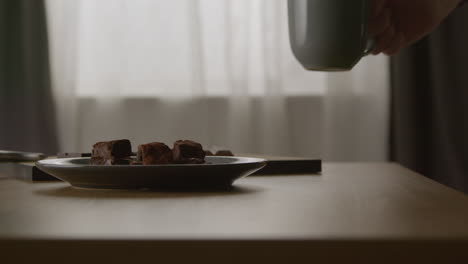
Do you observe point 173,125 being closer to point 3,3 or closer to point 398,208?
point 3,3

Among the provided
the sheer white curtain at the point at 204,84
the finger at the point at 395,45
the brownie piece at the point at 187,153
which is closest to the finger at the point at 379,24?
the finger at the point at 395,45

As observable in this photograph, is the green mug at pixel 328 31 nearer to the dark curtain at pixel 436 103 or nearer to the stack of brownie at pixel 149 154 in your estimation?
the stack of brownie at pixel 149 154

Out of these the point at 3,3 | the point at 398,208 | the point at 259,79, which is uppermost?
the point at 3,3

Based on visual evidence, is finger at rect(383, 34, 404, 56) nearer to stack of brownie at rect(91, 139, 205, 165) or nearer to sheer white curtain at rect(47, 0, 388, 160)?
stack of brownie at rect(91, 139, 205, 165)

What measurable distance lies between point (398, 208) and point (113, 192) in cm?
28

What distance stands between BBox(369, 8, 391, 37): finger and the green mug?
0.12ft

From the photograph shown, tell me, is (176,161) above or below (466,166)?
above

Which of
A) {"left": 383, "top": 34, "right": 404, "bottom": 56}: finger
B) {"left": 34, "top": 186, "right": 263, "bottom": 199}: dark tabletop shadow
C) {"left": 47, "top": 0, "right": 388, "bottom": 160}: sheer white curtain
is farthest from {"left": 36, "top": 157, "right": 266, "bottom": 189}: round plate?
{"left": 47, "top": 0, "right": 388, "bottom": 160}: sheer white curtain

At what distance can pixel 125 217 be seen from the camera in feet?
1.40

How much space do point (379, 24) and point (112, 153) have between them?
1.28 feet

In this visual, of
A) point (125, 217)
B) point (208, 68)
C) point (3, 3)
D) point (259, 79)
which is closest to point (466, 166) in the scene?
point (259, 79)

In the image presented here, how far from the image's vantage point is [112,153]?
2.28ft

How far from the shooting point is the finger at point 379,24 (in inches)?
32.4

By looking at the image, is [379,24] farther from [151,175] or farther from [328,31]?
[151,175]
